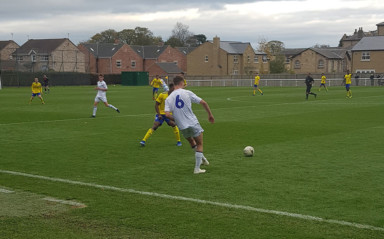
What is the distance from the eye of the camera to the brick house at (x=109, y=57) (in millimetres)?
100000

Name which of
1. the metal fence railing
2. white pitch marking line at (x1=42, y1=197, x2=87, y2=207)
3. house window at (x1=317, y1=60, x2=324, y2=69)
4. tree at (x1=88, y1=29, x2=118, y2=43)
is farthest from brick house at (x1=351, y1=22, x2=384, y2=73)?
white pitch marking line at (x1=42, y1=197, x2=87, y2=207)

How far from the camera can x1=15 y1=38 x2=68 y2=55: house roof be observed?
9300cm

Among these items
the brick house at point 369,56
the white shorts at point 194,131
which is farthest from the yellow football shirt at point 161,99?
the brick house at point 369,56

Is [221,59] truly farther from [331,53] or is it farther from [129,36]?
[129,36]

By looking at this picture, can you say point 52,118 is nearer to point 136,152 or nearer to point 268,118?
point 268,118

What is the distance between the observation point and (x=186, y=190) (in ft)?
28.2

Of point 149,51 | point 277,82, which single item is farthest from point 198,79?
point 149,51

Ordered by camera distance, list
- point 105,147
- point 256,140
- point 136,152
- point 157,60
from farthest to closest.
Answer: point 157,60, point 256,140, point 105,147, point 136,152

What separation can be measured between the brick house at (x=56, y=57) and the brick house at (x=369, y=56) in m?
48.6

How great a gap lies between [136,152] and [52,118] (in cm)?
1127

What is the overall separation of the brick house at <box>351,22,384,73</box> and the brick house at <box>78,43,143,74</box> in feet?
146

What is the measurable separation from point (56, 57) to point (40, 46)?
22.9 feet

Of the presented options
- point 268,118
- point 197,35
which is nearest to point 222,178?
point 268,118

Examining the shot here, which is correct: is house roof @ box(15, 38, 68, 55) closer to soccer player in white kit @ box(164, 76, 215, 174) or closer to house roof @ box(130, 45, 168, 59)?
house roof @ box(130, 45, 168, 59)
